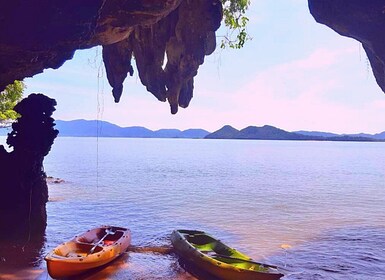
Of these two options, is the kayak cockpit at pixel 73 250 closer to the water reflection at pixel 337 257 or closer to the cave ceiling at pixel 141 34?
the cave ceiling at pixel 141 34

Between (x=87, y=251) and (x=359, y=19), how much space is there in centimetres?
1135

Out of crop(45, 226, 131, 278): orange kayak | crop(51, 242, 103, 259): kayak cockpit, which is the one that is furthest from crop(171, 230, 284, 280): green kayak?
crop(51, 242, 103, 259): kayak cockpit

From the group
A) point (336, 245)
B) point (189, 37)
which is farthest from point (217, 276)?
point (189, 37)

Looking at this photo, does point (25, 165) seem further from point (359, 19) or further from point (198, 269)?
point (359, 19)

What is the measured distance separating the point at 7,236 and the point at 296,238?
461 inches

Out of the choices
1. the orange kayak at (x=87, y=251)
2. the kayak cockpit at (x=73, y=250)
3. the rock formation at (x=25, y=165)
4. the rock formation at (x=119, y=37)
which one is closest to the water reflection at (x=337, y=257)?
the orange kayak at (x=87, y=251)

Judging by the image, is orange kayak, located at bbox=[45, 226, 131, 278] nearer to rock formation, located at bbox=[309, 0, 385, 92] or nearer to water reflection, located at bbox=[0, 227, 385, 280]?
water reflection, located at bbox=[0, 227, 385, 280]

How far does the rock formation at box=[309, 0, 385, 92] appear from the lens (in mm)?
11922

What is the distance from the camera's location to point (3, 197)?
41.4 ft

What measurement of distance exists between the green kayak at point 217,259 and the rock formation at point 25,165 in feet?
17.5

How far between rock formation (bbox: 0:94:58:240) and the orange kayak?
281 cm

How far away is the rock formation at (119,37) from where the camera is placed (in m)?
9.78

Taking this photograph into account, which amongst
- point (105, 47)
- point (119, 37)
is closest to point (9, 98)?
point (105, 47)

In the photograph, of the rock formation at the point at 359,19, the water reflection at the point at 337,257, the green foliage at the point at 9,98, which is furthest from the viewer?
the green foliage at the point at 9,98
